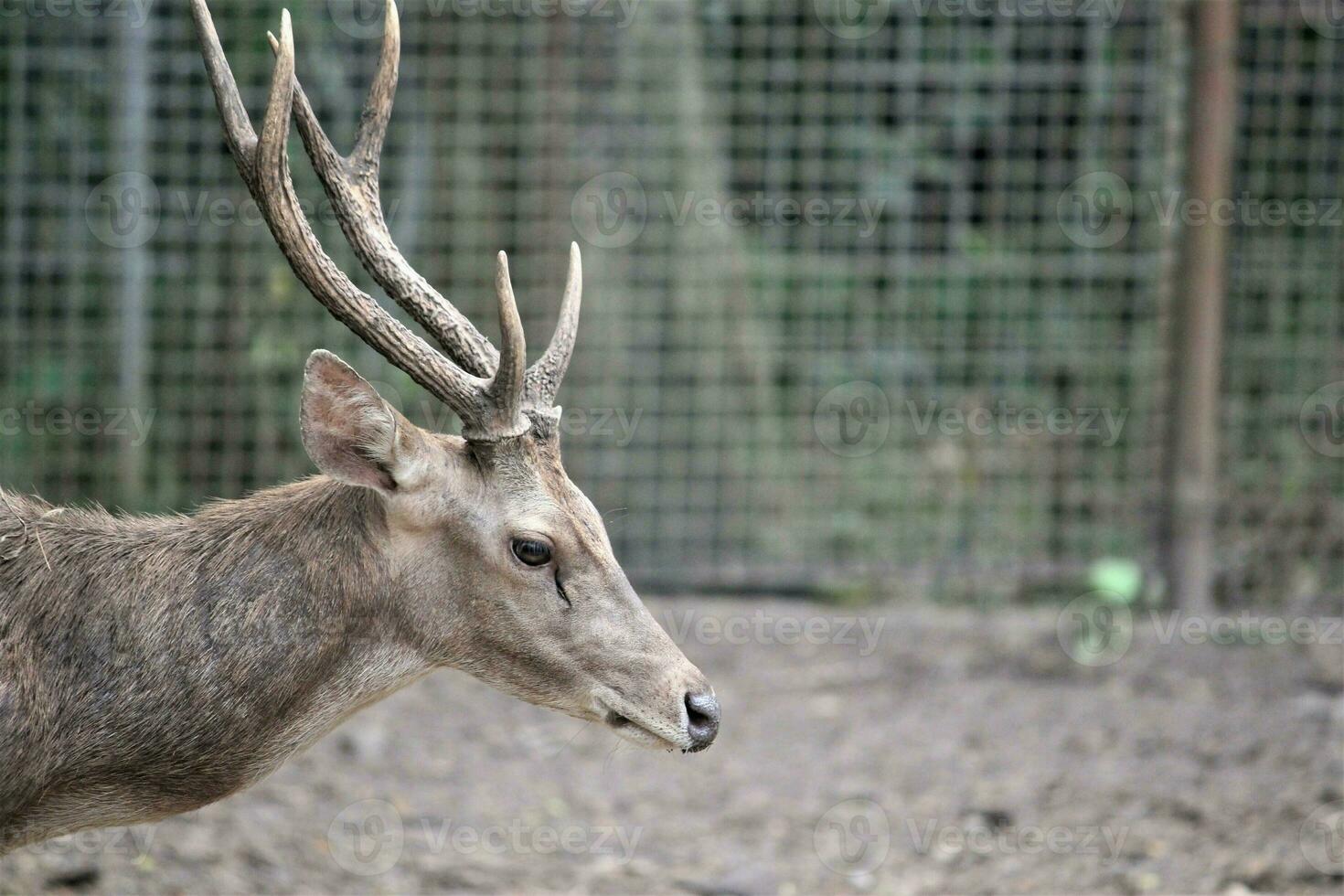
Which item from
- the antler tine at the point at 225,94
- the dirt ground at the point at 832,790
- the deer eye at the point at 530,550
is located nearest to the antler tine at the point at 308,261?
the antler tine at the point at 225,94

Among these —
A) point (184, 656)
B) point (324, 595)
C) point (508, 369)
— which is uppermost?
point (508, 369)

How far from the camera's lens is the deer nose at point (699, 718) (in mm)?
3586

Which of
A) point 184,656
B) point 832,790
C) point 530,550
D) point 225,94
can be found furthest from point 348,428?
point 832,790

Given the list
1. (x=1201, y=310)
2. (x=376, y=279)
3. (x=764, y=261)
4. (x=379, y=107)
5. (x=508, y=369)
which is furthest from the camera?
(x=764, y=261)

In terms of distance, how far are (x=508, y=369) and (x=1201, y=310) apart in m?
5.22

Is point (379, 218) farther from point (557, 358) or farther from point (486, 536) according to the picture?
point (486, 536)

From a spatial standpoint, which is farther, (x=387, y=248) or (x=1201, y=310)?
(x=1201, y=310)

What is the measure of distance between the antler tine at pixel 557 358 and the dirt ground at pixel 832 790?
1172mm

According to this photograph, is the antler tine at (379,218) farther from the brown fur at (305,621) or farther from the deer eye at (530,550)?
the deer eye at (530,550)

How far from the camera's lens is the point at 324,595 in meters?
3.58

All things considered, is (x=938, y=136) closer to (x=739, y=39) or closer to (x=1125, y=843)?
(x=739, y=39)

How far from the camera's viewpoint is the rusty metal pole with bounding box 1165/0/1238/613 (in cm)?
764

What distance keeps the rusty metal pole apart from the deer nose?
4832mm

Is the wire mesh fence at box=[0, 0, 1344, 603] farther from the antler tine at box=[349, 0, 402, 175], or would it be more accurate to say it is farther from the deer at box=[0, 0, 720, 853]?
the deer at box=[0, 0, 720, 853]
